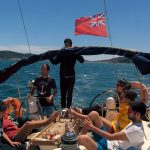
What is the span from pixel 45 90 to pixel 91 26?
5.80ft

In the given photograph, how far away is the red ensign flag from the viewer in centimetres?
883

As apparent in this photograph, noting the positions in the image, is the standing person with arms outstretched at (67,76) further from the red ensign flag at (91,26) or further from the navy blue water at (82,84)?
the navy blue water at (82,84)

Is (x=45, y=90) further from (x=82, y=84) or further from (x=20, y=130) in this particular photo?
(x=82, y=84)

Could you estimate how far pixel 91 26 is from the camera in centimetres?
895

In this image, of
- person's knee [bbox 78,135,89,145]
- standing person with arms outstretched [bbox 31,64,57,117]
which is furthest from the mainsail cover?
person's knee [bbox 78,135,89,145]

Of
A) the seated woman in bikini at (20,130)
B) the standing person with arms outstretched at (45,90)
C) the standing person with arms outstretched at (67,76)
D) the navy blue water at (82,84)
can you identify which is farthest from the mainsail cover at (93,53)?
the seated woman in bikini at (20,130)

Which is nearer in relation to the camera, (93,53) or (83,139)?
(83,139)

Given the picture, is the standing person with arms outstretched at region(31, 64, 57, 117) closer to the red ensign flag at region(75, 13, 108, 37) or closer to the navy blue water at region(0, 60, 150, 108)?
the navy blue water at region(0, 60, 150, 108)

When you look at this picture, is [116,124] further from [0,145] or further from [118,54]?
[0,145]

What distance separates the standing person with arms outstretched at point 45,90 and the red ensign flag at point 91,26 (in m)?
1.22

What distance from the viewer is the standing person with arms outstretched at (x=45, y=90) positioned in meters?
8.76

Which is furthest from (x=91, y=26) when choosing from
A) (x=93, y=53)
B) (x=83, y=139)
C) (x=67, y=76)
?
(x=83, y=139)

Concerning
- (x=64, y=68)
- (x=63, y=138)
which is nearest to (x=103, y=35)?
(x=64, y=68)

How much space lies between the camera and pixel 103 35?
8805mm
